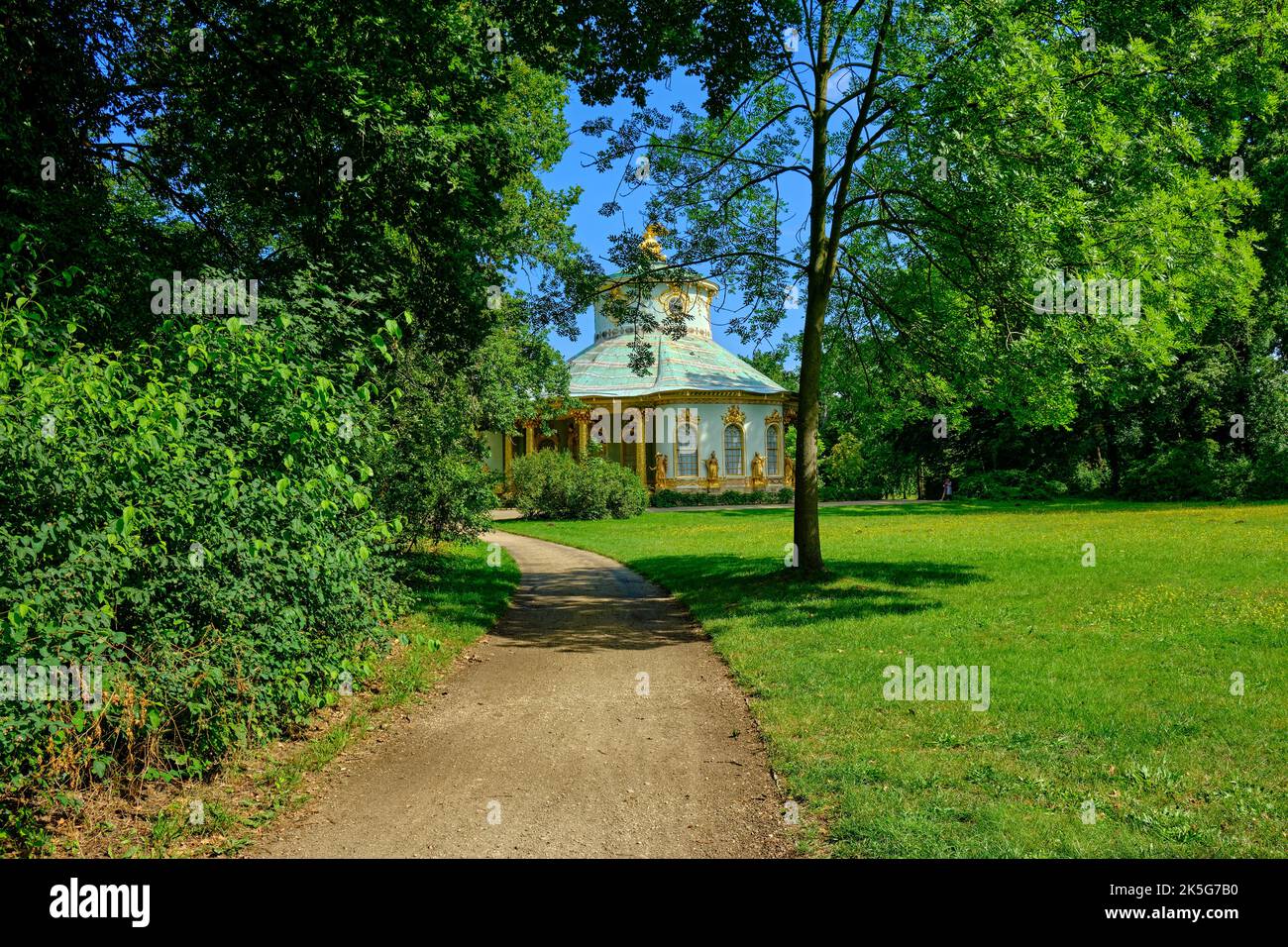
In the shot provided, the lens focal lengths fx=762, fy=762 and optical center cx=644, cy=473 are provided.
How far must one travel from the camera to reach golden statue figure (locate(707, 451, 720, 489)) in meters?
42.9

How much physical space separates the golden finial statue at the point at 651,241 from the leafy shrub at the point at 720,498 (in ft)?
86.4

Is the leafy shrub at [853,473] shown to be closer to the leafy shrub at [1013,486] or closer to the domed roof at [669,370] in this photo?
the domed roof at [669,370]

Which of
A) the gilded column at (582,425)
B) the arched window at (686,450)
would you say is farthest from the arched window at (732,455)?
the gilded column at (582,425)

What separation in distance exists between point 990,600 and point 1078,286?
15.7 ft

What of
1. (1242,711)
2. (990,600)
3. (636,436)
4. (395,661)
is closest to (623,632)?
(395,661)

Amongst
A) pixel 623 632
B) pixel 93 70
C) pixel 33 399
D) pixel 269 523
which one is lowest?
pixel 623 632

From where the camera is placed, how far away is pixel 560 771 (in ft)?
18.1

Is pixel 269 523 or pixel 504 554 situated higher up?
pixel 269 523

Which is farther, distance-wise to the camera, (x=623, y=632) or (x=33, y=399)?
(x=623, y=632)

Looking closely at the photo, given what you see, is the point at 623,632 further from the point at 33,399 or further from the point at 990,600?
the point at 33,399

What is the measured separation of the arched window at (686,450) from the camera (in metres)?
42.7

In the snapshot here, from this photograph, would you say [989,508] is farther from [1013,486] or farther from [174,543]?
[174,543]

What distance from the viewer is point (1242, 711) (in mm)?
6098
